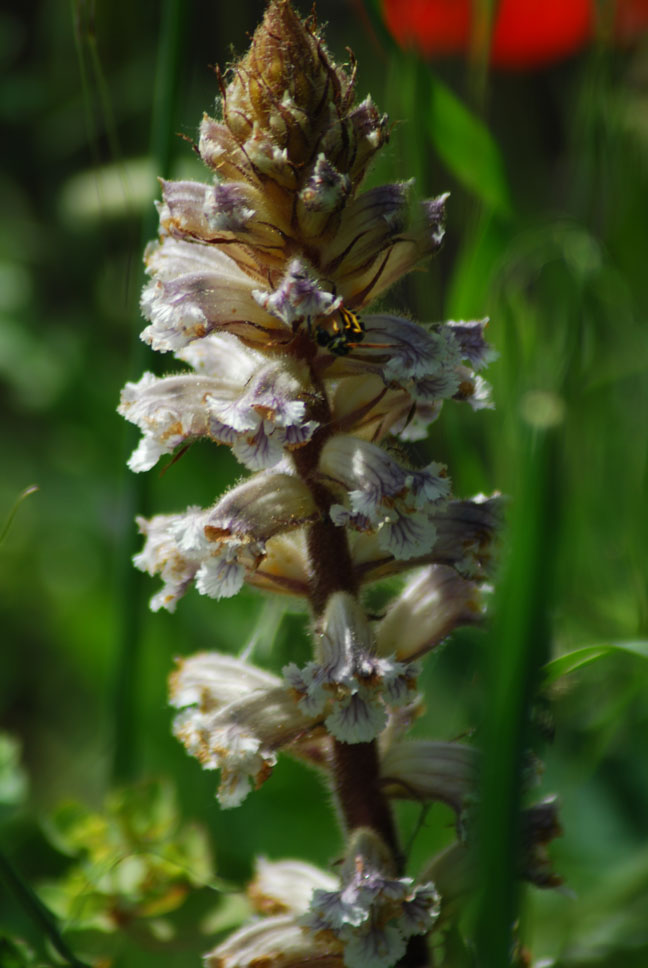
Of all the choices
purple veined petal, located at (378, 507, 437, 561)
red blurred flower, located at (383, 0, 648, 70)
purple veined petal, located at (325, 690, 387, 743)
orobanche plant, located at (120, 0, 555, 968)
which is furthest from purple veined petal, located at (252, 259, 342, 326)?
red blurred flower, located at (383, 0, 648, 70)

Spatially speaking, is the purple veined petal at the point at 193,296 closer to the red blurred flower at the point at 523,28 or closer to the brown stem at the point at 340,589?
the brown stem at the point at 340,589

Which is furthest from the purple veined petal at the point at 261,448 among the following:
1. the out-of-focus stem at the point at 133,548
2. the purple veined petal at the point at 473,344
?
the out-of-focus stem at the point at 133,548

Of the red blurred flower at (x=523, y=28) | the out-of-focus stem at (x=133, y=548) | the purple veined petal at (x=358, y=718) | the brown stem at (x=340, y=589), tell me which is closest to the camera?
the purple veined petal at (x=358, y=718)

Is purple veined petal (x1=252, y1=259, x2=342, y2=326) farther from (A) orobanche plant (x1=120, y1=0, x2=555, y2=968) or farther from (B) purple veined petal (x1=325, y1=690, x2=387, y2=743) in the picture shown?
(B) purple veined petal (x1=325, y1=690, x2=387, y2=743)

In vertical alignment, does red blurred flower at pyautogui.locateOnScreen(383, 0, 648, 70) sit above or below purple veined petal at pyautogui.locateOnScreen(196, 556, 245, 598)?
above

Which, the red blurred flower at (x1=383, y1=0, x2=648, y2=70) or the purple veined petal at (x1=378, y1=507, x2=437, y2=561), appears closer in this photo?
the purple veined petal at (x1=378, y1=507, x2=437, y2=561)
